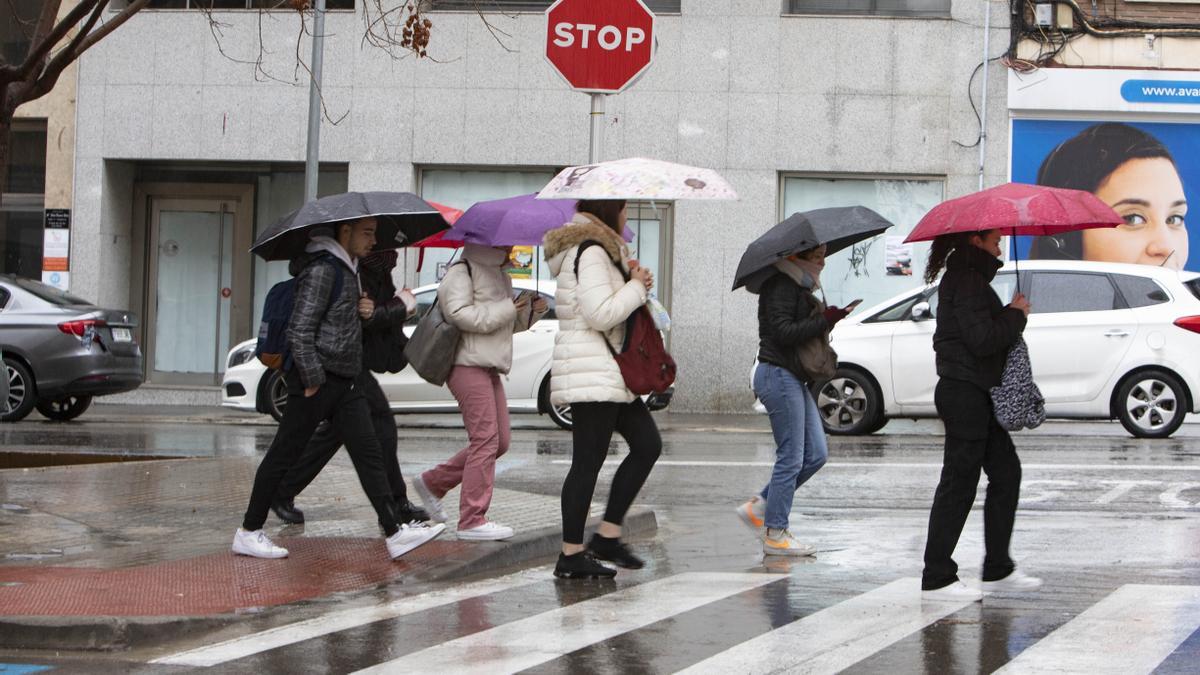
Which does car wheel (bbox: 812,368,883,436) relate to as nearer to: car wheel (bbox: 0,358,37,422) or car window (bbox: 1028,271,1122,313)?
car window (bbox: 1028,271,1122,313)

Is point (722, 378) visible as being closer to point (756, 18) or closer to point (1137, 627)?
point (756, 18)

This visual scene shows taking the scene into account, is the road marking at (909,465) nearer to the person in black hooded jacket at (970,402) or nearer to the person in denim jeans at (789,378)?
the person in denim jeans at (789,378)

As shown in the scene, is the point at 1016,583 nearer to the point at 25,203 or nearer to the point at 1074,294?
the point at 1074,294

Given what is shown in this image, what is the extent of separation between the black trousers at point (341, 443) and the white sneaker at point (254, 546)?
572 mm

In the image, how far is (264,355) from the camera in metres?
8.10

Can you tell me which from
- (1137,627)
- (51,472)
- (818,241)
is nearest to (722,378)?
(51,472)

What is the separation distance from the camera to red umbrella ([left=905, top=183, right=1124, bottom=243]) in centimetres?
702

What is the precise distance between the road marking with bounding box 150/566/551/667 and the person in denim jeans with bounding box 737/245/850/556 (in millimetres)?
1334

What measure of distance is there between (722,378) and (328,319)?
1430 centimetres

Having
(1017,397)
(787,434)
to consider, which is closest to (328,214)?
(787,434)

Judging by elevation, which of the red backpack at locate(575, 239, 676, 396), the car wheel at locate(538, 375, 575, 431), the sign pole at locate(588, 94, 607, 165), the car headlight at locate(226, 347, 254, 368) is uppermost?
the sign pole at locate(588, 94, 607, 165)

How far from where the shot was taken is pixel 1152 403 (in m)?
16.2

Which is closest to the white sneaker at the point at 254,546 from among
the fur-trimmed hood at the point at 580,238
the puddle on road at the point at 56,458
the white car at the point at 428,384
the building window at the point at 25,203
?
the fur-trimmed hood at the point at 580,238

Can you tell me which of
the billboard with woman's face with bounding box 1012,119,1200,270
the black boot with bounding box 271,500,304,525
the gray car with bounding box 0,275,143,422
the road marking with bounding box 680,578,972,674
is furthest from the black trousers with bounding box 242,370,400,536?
the billboard with woman's face with bounding box 1012,119,1200,270
